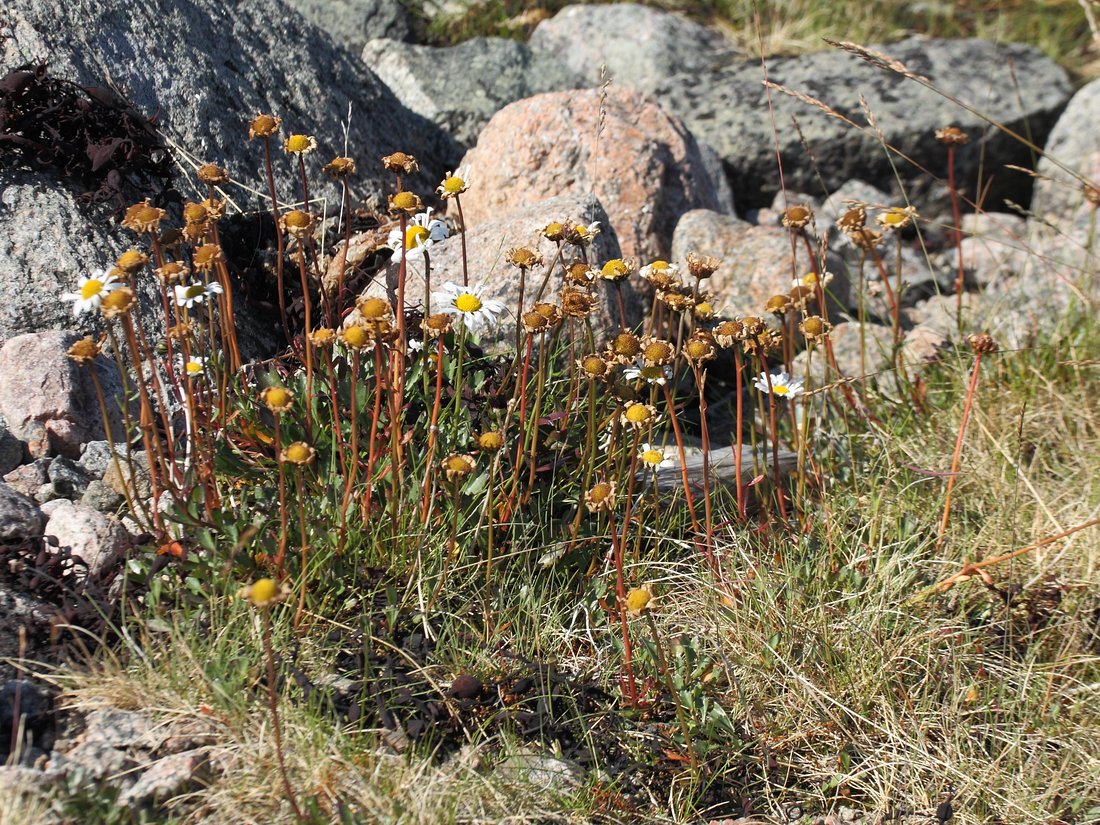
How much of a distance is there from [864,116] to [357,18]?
3016 mm

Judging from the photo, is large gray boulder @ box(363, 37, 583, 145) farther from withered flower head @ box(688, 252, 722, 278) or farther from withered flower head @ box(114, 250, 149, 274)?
withered flower head @ box(114, 250, 149, 274)

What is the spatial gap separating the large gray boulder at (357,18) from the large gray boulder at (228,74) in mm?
1508

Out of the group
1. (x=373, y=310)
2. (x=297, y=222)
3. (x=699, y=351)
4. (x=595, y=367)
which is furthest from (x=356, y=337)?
(x=699, y=351)

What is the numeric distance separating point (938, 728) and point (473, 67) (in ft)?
14.2

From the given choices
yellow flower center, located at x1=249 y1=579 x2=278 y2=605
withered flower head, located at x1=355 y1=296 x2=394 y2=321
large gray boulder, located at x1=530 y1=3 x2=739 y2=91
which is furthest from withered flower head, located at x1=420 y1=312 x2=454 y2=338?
large gray boulder, located at x1=530 y1=3 x2=739 y2=91

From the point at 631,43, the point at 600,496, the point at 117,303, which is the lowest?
the point at 600,496

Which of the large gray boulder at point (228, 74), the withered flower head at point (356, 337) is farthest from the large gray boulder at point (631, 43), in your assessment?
the withered flower head at point (356, 337)

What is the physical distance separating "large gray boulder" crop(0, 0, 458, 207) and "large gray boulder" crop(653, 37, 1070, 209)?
188 centimetres

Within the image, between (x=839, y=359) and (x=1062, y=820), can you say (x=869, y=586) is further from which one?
(x=839, y=359)

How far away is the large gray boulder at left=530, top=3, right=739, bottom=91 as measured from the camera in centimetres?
660

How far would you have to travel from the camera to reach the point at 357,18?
6312 mm

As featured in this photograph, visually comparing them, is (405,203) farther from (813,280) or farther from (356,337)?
(813,280)

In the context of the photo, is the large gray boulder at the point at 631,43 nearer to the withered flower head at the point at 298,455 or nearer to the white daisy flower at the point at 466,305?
the white daisy flower at the point at 466,305

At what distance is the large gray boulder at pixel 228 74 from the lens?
12.3 feet
